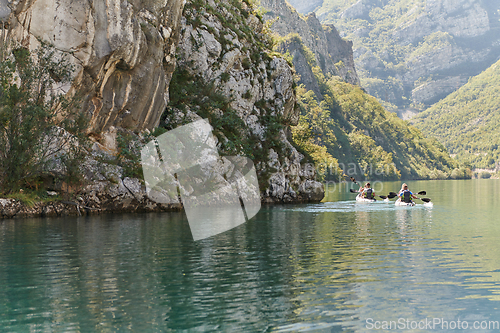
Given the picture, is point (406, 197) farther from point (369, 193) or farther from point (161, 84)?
point (161, 84)

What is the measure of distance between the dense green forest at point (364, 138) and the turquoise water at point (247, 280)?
267 feet

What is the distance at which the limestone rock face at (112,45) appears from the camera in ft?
98.1

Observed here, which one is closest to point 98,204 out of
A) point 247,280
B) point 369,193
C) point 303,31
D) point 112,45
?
point 112,45

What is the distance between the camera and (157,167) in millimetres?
35188

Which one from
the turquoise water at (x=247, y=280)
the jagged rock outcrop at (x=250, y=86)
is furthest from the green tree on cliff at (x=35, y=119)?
the jagged rock outcrop at (x=250, y=86)

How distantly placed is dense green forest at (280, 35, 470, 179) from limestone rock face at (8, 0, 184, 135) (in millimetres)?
66792

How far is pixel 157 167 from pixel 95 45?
32.6 feet

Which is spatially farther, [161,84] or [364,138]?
[364,138]

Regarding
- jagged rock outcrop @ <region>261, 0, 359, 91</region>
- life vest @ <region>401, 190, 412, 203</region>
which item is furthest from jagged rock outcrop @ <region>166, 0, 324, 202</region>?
jagged rock outcrop @ <region>261, 0, 359, 91</region>

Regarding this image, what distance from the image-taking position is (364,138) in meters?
141

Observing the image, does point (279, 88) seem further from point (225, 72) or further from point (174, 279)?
point (174, 279)

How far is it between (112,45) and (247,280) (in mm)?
24487

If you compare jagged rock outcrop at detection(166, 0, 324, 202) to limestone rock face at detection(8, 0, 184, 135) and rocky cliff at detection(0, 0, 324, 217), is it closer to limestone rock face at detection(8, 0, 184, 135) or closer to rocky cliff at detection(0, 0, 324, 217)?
rocky cliff at detection(0, 0, 324, 217)

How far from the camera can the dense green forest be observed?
12656 cm
